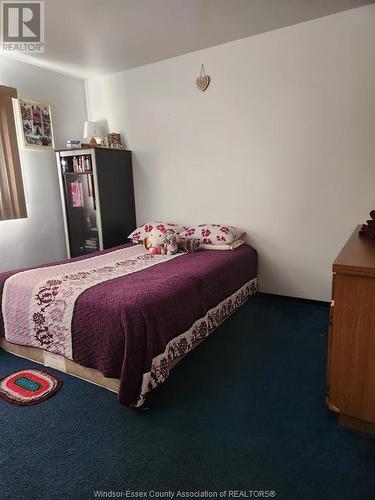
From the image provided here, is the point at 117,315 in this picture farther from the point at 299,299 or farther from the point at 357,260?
the point at 299,299

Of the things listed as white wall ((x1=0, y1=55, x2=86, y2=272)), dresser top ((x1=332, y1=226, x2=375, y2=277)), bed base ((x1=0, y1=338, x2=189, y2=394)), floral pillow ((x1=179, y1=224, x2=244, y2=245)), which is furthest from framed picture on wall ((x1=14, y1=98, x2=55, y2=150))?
dresser top ((x1=332, y1=226, x2=375, y2=277))

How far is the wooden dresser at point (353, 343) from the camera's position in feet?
4.63

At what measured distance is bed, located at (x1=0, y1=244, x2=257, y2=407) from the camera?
5.52 feet

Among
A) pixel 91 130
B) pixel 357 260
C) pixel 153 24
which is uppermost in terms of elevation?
pixel 153 24

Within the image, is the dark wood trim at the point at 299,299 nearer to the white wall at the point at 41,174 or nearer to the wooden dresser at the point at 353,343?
the wooden dresser at the point at 353,343

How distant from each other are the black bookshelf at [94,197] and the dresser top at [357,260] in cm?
253

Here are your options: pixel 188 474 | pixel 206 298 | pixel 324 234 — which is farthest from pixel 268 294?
pixel 188 474

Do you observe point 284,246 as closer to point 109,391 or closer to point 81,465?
point 109,391

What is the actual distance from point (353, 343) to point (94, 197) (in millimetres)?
2860

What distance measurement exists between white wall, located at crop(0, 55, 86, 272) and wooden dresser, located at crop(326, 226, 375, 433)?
3.09m

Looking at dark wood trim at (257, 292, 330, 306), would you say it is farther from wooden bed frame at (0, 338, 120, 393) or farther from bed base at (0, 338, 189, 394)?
wooden bed frame at (0, 338, 120, 393)

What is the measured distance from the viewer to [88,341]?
1.82m

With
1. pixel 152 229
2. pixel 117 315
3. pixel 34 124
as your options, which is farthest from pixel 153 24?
pixel 117 315

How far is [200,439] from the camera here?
4.94 feet
